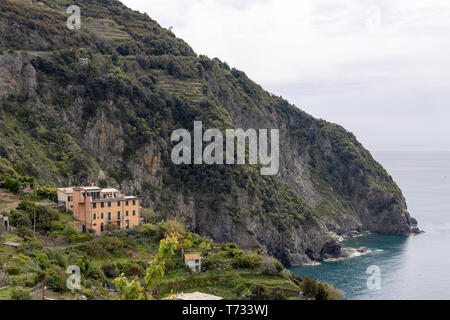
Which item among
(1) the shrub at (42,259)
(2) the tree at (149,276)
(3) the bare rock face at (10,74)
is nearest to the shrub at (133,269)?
(1) the shrub at (42,259)

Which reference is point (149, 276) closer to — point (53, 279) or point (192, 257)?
point (53, 279)

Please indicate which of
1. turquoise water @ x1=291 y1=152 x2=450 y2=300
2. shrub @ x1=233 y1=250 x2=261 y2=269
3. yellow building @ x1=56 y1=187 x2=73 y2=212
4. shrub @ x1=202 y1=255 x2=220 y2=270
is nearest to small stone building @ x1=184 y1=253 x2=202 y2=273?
shrub @ x1=202 y1=255 x2=220 y2=270

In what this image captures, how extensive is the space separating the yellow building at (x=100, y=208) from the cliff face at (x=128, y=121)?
1924cm

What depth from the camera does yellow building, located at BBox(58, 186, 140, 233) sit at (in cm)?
3853

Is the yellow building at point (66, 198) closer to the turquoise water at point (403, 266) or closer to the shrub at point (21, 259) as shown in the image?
the shrub at point (21, 259)

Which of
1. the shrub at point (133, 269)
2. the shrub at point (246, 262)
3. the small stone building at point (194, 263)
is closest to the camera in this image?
the shrub at point (133, 269)

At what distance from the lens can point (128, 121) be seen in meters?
77.4

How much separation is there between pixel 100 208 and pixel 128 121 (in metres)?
40.1

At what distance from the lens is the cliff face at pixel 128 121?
222 feet

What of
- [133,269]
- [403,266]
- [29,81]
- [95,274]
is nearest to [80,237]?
[133,269]

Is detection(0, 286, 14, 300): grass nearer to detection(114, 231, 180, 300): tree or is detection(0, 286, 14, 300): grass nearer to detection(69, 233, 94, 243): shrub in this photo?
detection(69, 233, 94, 243): shrub

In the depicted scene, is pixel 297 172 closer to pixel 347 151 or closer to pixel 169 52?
pixel 347 151
